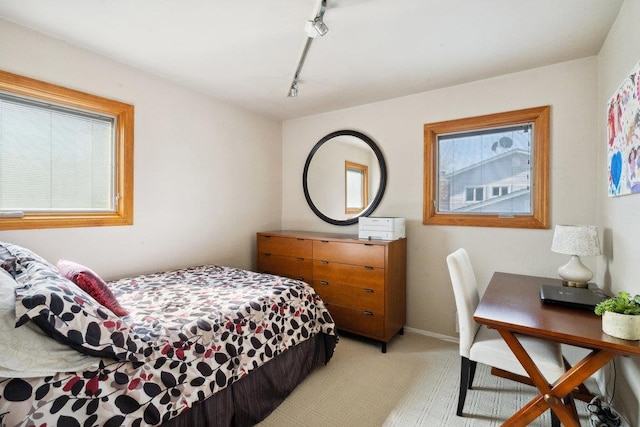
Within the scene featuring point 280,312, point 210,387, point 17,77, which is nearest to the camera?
point 210,387

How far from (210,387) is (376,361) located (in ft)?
4.69

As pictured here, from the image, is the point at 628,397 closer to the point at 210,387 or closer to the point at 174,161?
the point at 210,387

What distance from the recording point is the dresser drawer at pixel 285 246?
3023mm

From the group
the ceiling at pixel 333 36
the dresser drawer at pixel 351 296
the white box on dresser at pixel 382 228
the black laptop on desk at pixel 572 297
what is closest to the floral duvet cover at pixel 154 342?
the dresser drawer at pixel 351 296

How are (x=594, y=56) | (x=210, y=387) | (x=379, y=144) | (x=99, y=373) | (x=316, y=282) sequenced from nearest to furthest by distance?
(x=99, y=373) → (x=210, y=387) → (x=594, y=56) → (x=316, y=282) → (x=379, y=144)

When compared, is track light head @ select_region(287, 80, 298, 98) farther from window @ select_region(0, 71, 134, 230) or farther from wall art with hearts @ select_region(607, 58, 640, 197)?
wall art with hearts @ select_region(607, 58, 640, 197)

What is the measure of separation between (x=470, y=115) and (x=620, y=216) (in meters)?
1.40

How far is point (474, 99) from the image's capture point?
2689 millimetres

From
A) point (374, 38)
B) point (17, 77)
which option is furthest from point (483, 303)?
point (17, 77)

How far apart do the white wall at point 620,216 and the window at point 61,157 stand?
10.7 feet

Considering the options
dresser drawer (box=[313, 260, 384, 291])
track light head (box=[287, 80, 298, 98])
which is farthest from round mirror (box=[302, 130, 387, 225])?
track light head (box=[287, 80, 298, 98])

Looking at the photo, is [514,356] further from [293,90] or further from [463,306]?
[293,90]

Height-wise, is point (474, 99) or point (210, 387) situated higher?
point (474, 99)

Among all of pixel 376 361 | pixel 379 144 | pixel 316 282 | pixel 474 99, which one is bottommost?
pixel 376 361
